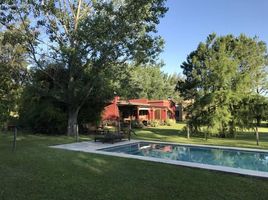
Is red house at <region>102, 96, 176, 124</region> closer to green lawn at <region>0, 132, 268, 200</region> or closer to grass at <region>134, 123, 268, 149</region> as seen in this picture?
grass at <region>134, 123, 268, 149</region>

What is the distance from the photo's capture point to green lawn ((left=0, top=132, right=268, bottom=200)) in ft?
16.8

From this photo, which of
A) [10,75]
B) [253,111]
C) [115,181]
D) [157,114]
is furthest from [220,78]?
[157,114]

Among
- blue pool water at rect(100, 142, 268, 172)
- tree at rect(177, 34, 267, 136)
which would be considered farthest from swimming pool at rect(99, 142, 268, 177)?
tree at rect(177, 34, 267, 136)

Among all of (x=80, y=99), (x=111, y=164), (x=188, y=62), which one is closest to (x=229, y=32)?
(x=188, y=62)

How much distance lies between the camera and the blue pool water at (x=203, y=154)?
30.9 ft

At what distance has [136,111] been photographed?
29.8 m

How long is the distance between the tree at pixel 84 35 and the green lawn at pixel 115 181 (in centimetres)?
897

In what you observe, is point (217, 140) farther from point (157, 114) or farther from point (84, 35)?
point (157, 114)

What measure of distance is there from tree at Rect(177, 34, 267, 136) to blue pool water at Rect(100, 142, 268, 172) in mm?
4623

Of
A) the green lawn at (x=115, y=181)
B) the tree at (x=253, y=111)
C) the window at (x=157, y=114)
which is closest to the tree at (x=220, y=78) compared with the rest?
the tree at (x=253, y=111)

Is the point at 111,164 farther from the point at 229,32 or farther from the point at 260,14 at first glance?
the point at 229,32

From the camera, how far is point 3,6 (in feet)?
49.0

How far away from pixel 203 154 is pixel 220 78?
9137 millimetres

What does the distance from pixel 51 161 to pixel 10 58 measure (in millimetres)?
22202
